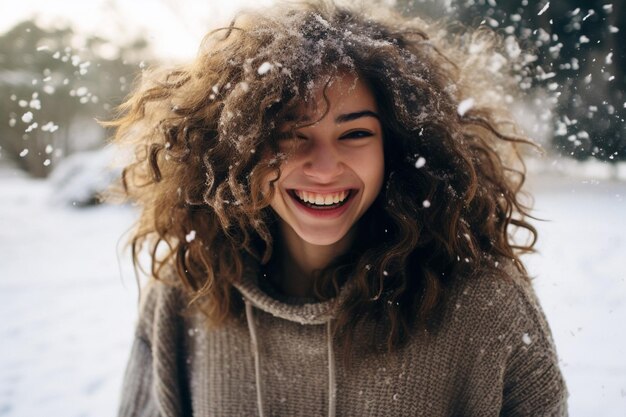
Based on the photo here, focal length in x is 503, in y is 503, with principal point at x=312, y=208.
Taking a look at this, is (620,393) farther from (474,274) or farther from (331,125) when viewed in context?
(331,125)

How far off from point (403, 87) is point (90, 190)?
7.57 metres

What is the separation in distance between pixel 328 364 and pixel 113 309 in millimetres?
3038

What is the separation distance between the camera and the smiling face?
1.31m

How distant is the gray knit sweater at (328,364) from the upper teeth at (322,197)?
0.30 m

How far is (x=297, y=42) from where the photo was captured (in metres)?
1.32

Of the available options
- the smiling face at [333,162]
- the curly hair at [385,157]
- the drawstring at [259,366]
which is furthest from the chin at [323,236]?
the drawstring at [259,366]

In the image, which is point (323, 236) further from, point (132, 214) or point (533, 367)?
point (132, 214)

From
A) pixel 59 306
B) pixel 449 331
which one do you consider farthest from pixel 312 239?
pixel 59 306

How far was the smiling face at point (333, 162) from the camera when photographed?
1314mm

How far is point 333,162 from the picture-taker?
1319 millimetres

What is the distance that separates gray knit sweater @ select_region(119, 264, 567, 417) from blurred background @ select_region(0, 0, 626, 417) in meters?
0.48

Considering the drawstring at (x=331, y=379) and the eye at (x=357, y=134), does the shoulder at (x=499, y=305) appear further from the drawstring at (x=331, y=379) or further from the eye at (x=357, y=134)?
the eye at (x=357, y=134)

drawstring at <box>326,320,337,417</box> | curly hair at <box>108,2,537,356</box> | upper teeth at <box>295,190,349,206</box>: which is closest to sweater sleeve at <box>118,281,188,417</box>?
curly hair at <box>108,2,537,356</box>

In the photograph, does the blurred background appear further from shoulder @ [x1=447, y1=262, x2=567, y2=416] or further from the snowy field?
shoulder @ [x1=447, y1=262, x2=567, y2=416]
